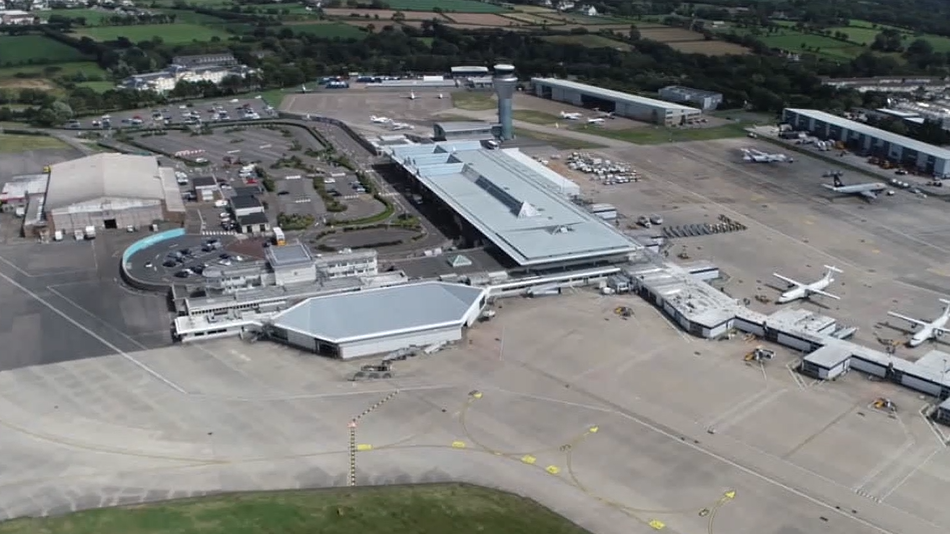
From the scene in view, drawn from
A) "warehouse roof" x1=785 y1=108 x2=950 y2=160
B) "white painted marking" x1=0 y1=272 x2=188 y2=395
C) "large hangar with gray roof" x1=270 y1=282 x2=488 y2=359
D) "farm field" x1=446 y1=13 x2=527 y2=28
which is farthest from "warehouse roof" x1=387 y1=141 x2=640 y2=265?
"farm field" x1=446 y1=13 x2=527 y2=28

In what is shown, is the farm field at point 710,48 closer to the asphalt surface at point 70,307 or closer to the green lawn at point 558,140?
the green lawn at point 558,140

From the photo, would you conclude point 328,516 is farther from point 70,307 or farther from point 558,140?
point 558,140

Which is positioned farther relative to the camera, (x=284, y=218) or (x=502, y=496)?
(x=284, y=218)

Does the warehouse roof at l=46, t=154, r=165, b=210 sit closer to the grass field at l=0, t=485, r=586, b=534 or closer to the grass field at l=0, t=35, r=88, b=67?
the grass field at l=0, t=485, r=586, b=534

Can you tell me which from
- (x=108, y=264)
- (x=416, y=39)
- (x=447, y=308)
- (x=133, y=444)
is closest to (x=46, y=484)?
(x=133, y=444)

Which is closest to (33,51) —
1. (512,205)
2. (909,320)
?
(512,205)

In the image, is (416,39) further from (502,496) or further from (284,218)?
(502,496)

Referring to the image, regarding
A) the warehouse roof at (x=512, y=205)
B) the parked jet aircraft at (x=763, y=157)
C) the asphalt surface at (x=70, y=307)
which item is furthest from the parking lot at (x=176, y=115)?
the parked jet aircraft at (x=763, y=157)
